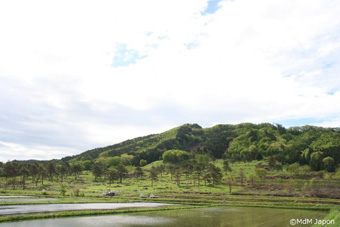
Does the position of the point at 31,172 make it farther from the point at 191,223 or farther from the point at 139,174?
the point at 191,223

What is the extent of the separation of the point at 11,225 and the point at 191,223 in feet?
83.3

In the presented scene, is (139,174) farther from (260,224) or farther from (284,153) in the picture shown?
(260,224)

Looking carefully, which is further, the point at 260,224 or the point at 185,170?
the point at 185,170

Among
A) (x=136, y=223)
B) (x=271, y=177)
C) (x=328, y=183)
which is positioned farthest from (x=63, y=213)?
(x=271, y=177)

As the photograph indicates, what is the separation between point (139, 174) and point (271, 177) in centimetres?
7784

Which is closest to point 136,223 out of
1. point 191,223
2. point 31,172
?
point 191,223

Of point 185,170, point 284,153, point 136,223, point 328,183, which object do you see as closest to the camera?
point 136,223

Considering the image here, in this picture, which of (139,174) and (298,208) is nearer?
(298,208)

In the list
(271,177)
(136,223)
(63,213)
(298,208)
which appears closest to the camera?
(136,223)

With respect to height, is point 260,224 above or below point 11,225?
below

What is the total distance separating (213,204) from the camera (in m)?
68.2

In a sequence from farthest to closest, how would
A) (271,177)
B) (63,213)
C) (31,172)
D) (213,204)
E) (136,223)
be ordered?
1. (31,172)
2. (271,177)
3. (213,204)
4. (63,213)
5. (136,223)

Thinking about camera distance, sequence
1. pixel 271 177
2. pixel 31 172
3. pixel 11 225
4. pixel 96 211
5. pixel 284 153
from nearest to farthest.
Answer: pixel 11 225, pixel 96 211, pixel 271 177, pixel 31 172, pixel 284 153

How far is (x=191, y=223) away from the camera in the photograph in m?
39.2
